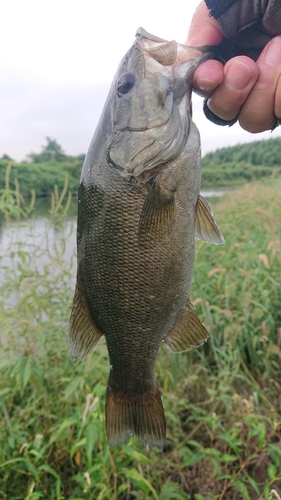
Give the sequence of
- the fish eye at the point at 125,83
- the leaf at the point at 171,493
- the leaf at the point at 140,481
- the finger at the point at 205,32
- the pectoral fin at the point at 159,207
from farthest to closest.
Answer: the leaf at the point at 171,493 → the leaf at the point at 140,481 → the finger at the point at 205,32 → the fish eye at the point at 125,83 → the pectoral fin at the point at 159,207

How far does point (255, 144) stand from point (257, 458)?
42.0 metres

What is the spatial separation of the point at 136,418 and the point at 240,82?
4.78ft

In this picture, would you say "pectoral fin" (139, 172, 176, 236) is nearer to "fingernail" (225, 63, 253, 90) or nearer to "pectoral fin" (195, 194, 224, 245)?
"pectoral fin" (195, 194, 224, 245)

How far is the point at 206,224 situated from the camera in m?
1.63

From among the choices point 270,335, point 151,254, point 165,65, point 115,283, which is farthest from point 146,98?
point 270,335

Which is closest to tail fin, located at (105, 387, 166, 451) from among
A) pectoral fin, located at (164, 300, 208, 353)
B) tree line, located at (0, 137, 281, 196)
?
pectoral fin, located at (164, 300, 208, 353)

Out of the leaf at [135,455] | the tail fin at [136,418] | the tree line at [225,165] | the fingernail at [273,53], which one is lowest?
the leaf at [135,455]

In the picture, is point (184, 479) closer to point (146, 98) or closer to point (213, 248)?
point (146, 98)

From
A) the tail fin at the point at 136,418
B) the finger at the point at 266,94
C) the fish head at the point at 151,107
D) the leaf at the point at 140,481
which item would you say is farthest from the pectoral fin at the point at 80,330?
the finger at the point at 266,94

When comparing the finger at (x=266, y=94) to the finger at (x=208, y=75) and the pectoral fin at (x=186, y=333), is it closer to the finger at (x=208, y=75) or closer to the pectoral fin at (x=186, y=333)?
the finger at (x=208, y=75)

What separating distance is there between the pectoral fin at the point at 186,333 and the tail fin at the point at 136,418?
0.80 ft

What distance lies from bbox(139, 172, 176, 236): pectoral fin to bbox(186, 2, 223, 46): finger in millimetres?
703

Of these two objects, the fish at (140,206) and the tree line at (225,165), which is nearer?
the fish at (140,206)

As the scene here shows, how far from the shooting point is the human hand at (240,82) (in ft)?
4.98
